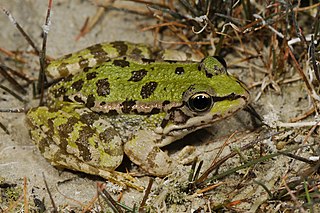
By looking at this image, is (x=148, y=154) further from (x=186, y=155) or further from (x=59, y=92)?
(x=59, y=92)

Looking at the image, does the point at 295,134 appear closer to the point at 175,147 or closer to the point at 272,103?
the point at 272,103

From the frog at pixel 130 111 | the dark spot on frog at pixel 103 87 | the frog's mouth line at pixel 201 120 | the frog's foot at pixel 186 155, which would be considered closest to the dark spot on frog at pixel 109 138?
the frog at pixel 130 111

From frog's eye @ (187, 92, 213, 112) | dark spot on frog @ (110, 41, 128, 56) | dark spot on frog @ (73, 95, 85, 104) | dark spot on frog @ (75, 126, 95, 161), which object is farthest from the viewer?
dark spot on frog @ (110, 41, 128, 56)

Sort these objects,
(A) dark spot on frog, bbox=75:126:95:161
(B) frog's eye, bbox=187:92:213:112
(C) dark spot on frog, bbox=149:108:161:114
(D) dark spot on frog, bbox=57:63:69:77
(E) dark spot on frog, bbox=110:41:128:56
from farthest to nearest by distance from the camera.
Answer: (E) dark spot on frog, bbox=110:41:128:56 < (D) dark spot on frog, bbox=57:63:69:77 < (C) dark spot on frog, bbox=149:108:161:114 < (A) dark spot on frog, bbox=75:126:95:161 < (B) frog's eye, bbox=187:92:213:112

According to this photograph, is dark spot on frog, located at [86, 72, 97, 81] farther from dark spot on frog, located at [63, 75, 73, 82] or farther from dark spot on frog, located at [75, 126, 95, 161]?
dark spot on frog, located at [75, 126, 95, 161]

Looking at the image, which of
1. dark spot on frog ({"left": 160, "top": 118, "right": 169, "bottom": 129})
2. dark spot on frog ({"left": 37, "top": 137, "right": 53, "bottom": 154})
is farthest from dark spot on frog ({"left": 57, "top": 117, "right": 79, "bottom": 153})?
dark spot on frog ({"left": 160, "top": 118, "right": 169, "bottom": 129})

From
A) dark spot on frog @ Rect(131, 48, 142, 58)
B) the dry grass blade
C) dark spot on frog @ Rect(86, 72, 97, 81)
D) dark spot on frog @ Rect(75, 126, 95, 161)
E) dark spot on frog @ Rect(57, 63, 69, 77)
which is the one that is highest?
dark spot on frog @ Rect(131, 48, 142, 58)

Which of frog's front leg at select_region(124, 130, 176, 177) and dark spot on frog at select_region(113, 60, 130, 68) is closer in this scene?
frog's front leg at select_region(124, 130, 176, 177)
